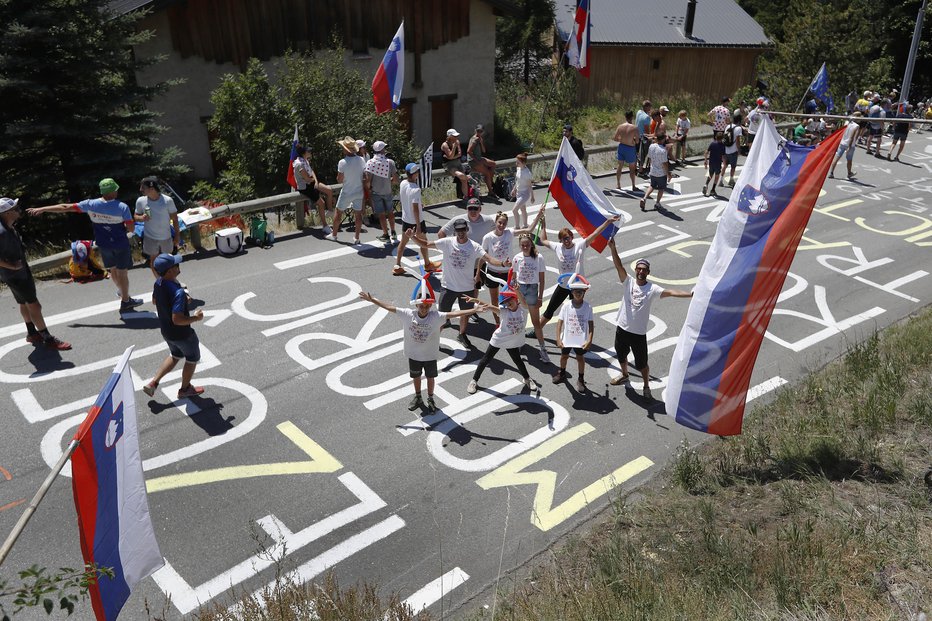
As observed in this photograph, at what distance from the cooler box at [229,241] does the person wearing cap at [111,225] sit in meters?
2.25

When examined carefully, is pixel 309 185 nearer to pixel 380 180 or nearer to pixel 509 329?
pixel 380 180

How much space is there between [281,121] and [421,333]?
11067 millimetres

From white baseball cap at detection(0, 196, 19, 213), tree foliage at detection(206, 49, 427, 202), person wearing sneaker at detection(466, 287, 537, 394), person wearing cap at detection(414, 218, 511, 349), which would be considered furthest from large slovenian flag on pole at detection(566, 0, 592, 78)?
white baseball cap at detection(0, 196, 19, 213)

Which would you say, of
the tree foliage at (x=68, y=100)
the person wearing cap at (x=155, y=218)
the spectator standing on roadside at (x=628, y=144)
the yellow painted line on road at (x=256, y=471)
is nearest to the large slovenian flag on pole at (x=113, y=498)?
the yellow painted line on road at (x=256, y=471)

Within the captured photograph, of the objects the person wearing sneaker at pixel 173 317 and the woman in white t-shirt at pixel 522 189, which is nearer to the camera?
the person wearing sneaker at pixel 173 317

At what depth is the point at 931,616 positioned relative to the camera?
5156mm

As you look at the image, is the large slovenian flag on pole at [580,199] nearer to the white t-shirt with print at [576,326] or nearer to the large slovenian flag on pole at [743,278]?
the white t-shirt with print at [576,326]

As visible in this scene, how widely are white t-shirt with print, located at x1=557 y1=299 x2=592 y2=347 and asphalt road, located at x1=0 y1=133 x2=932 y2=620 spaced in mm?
743

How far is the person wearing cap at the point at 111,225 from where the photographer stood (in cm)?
990

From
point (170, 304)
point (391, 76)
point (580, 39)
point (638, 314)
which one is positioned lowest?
point (638, 314)

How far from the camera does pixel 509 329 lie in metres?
8.66

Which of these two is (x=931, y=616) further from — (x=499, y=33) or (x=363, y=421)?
(x=499, y=33)

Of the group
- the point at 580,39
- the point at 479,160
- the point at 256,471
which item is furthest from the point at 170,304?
the point at 580,39

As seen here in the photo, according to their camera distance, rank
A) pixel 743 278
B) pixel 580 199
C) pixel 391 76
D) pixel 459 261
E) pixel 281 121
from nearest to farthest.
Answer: pixel 743 278, pixel 459 261, pixel 580 199, pixel 391 76, pixel 281 121
